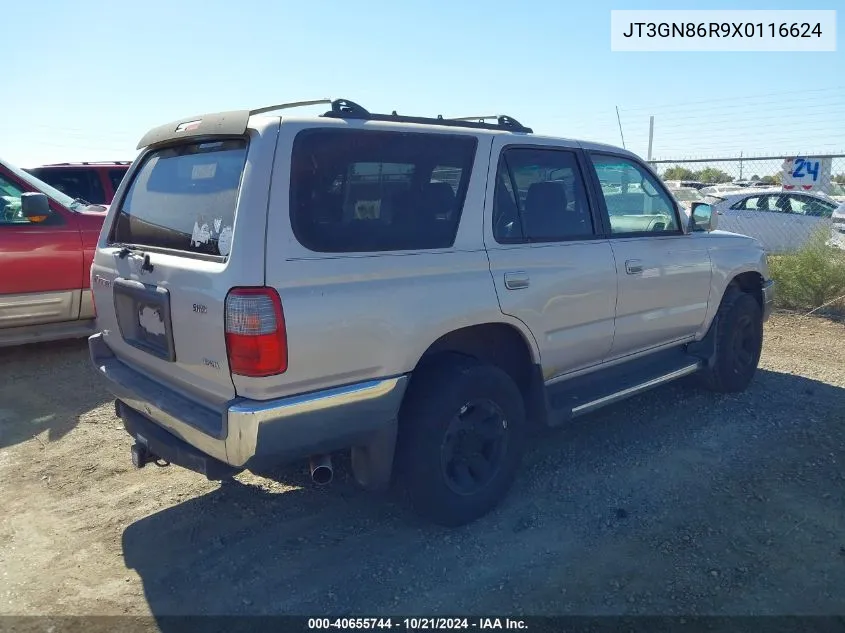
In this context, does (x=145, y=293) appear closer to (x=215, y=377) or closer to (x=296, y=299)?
(x=215, y=377)

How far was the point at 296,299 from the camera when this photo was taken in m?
2.61

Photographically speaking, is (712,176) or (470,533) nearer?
(470,533)

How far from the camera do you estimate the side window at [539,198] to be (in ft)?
11.6

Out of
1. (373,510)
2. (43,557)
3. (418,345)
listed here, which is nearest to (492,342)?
(418,345)

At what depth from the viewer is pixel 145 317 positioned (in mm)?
3096

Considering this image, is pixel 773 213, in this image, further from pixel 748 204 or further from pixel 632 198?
pixel 632 198

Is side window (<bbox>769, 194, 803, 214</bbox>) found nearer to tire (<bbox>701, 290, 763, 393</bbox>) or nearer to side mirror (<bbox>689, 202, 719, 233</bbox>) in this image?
tire (<bbox>701, 290, 763, 393</bbox>)

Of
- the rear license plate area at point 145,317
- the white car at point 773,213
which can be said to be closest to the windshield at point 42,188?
the rear license plate area at point 145,317

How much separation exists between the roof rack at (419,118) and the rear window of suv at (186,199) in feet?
1.60

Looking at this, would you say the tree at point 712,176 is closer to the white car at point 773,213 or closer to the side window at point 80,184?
the white car at point 773,213

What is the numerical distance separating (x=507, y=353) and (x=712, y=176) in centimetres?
3691

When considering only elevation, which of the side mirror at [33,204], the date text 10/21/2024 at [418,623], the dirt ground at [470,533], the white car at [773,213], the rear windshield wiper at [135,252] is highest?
the side mirror at [33,204]

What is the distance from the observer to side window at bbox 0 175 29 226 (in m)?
5.78

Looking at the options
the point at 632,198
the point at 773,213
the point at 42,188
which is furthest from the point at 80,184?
the point at 773,213
